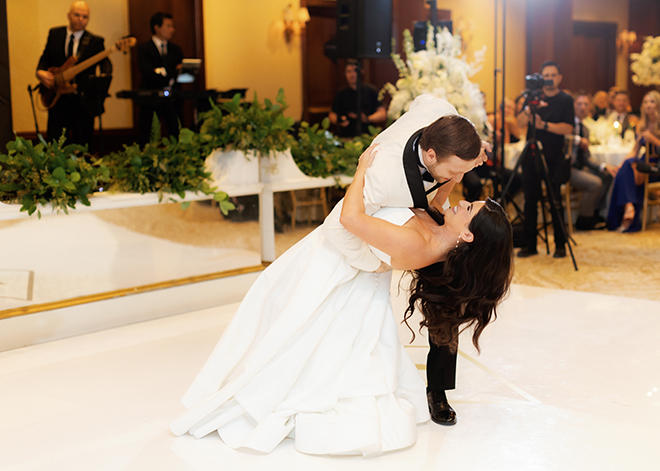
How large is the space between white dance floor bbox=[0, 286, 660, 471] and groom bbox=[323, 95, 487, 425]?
0.31 meters

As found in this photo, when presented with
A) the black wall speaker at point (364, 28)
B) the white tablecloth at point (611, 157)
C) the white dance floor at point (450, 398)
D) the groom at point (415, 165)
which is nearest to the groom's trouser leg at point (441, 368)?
the groom at point (415, 165)

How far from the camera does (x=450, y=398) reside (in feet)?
9.57

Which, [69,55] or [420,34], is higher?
[420,34]

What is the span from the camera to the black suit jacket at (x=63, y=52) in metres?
6.39

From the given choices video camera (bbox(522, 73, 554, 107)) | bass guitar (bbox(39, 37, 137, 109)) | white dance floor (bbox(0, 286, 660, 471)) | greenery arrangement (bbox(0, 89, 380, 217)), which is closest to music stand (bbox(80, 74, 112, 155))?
bass guitar (bbox(39, 37, 137, 109))

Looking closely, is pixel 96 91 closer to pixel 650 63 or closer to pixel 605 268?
pixel 605 268

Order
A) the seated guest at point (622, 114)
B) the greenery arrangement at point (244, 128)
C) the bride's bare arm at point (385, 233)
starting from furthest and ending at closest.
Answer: the seated guest at point (622, 114) < the greenery arrangement at point (244, 128) < the bride's bare arm at point (385, 233)

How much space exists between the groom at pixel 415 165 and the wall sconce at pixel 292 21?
7832 millimetres

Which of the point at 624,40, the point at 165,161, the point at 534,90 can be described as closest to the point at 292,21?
the point at 534,90

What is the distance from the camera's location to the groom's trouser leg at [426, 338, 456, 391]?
268 centimetres

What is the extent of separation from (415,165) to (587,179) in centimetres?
579

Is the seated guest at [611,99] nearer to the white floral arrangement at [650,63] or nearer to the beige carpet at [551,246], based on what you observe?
the white floral arrangement at [650,63]

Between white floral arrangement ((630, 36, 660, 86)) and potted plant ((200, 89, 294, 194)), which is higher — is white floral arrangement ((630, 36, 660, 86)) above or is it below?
above

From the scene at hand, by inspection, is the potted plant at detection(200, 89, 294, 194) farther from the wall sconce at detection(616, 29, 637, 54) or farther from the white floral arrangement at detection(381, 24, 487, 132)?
the wall sconce at detection(616, 29, 637, 54)
